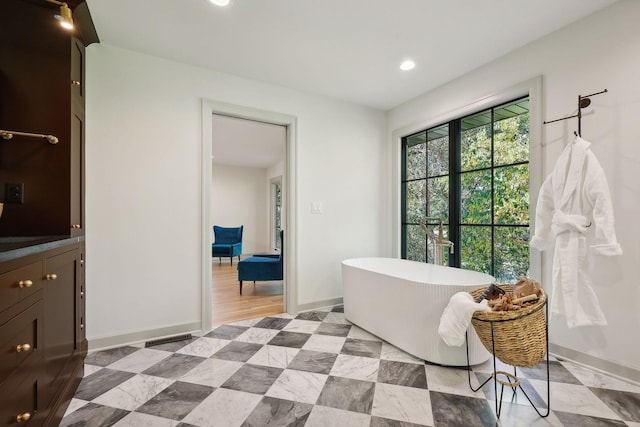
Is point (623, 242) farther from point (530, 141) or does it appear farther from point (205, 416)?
point (205, 416)

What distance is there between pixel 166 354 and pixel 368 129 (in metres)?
3.13

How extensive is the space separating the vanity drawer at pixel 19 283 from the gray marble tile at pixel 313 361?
1469 mm

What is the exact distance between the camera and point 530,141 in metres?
2.26

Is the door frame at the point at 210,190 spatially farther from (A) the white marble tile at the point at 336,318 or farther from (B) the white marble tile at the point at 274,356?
(B) the white marble tile at the point at 274,356

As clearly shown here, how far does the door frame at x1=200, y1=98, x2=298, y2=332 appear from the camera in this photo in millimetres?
2602

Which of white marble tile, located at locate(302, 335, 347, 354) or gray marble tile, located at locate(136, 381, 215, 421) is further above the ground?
gray marble tile, located at locate(136, 381, 215, 421)

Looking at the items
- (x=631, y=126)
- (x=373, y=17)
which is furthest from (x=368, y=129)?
(x=631, y=126)

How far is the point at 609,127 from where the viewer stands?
6.13ft

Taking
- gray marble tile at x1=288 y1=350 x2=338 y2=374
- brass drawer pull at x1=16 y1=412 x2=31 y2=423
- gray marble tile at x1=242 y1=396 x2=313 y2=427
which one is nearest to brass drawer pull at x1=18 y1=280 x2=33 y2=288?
brass drawer pull at x1=16 y1=412 x2=31 y2=423

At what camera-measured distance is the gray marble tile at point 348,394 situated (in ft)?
5.06

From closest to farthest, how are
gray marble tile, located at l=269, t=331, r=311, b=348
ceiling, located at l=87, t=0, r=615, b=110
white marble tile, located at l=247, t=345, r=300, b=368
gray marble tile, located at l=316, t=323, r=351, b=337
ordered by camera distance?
ceiling, located at l=87, t=0, r=615, b=110
white marble tile, located at l=247, t=345, r=300, b=368
gray marble tile, located at l=269, t=331, r=311, b=348
gray marble tile, located at l=316, t=323, r=351, b=337

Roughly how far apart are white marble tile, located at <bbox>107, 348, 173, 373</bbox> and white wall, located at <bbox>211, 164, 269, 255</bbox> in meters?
5.20

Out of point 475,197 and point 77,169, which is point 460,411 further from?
point 77,169

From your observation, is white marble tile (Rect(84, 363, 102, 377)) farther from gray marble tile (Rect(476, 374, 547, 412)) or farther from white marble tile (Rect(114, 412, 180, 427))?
gray marble tile (Rect(476, 374, 547, 412))
